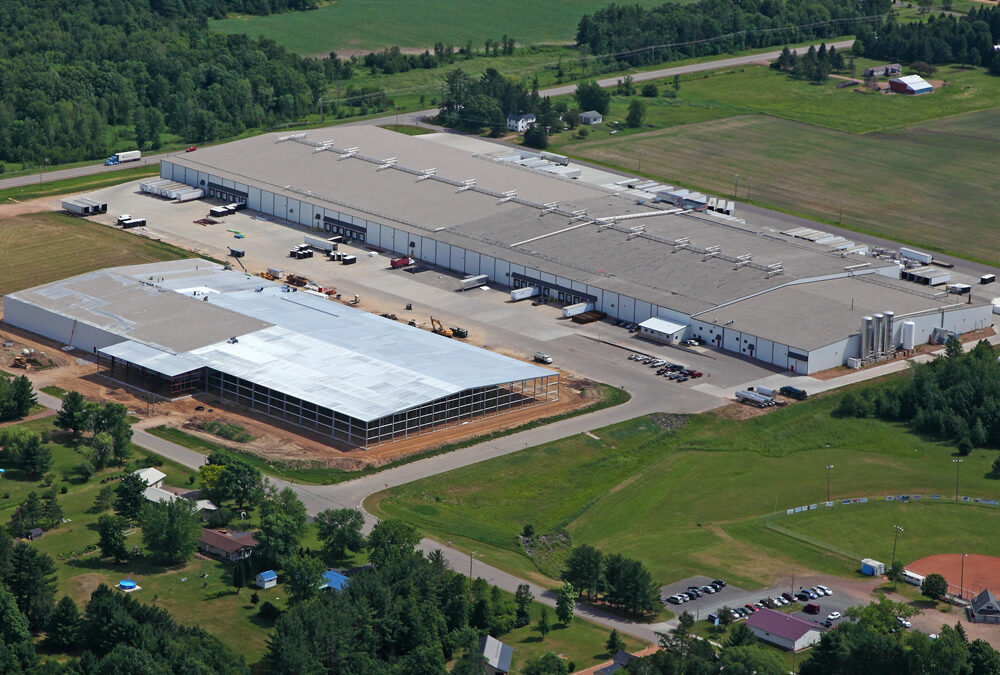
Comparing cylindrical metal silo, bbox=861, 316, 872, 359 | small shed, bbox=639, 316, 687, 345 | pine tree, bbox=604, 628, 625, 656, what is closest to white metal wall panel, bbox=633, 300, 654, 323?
small shed, bbox=639, 316, 687, 345

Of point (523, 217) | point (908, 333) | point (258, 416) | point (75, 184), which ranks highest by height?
point (523, 217)

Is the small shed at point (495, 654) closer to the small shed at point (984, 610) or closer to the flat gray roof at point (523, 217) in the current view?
the small shed at point (984, 610)

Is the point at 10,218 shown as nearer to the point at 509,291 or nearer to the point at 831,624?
the point at 509,291

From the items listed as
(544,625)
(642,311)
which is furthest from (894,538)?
(642,311)

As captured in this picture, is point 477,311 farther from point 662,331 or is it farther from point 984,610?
point 984,610

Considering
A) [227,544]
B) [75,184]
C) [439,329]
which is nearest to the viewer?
[227,544]

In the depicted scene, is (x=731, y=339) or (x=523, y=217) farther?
(x=523, y=217)
